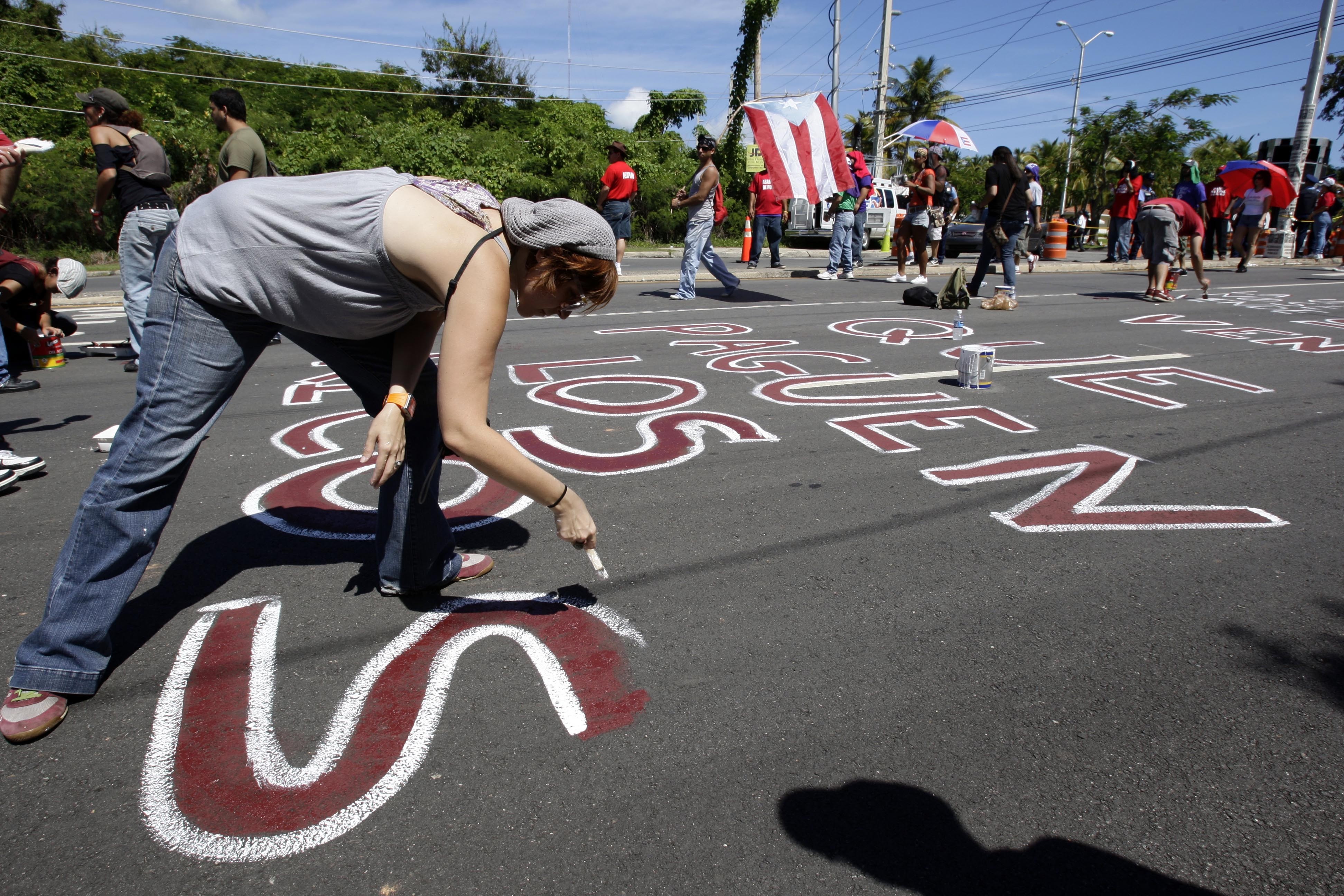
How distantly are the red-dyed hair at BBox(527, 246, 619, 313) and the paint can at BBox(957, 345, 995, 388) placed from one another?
4.41 meters

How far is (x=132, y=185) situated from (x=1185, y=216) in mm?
12672

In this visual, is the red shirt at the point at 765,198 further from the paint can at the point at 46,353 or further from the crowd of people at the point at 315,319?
the crowd of people at the point at 315,319

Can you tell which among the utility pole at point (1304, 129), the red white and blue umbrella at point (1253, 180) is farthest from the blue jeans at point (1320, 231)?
the red white and blue umbrella at point (1253, 180)

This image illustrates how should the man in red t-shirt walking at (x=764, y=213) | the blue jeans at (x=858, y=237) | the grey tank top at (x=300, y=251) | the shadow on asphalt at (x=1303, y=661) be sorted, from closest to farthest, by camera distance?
the grey tank top at (x=300, y=251) → the shadow on asphalt at (x=1303, y=661) → the man in red t-shirt walking at (x=764, y=213) → the blue jeans at (x=858, y=237)

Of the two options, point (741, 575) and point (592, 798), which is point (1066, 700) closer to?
point (741, 575)

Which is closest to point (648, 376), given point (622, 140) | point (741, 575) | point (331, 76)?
point (741, 575)

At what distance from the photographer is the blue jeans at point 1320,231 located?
20.0 m

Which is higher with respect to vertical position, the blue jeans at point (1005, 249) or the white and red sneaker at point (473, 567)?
the blue jeans at point (1005, 249)

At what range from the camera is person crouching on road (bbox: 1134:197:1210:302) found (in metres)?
10.8

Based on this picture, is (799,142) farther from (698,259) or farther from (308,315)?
(308,315)

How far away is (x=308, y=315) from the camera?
2.15m

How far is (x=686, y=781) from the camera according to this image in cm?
193

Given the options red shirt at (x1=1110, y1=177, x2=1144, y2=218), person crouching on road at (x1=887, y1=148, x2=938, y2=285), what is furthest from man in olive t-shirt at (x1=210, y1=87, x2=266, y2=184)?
red shirt at (x1=1110, y1=177, x2=1144, y2=218)

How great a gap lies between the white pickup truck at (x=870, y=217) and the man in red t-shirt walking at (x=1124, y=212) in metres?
6.57
